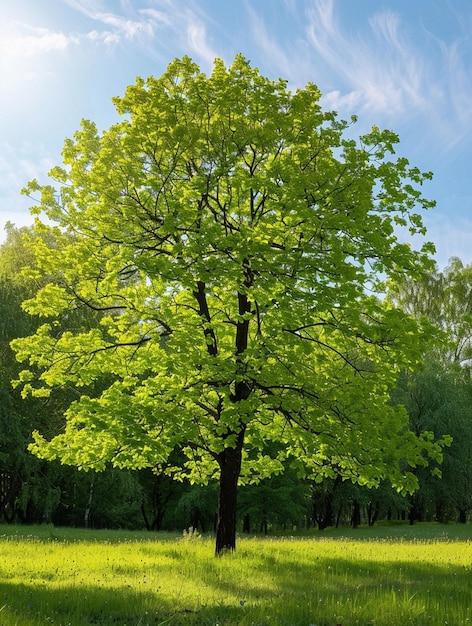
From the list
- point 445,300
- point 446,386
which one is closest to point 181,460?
point 446,386

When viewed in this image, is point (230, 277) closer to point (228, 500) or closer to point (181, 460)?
point (228, 500)

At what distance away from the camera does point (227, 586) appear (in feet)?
30.0

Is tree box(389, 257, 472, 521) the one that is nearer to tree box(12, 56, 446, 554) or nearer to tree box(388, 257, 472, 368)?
tree box(388, 257, 472, 368)

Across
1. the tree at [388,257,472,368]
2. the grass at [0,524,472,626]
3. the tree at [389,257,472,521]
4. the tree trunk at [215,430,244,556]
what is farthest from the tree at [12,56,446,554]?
the tree at [388,257,472,368]

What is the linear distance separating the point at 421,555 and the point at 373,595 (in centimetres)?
774

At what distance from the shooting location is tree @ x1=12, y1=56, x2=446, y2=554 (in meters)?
11.4

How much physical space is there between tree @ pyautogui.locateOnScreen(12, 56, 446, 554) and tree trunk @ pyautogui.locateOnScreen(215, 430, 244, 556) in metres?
0.05

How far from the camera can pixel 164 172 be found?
12.5 metres

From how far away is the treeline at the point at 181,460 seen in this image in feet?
100

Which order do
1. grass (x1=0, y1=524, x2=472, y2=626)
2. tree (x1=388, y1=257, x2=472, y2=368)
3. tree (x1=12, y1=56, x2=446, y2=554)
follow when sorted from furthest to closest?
tree (x1=388, y1=257, x2=472, y2=368) → tree (x1=12, y1=56, x2=446, y2=554) → grass (x1=0, y1=524, x2=472, y2=626)

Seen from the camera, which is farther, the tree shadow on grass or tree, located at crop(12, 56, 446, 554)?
tree, located at crop(12, 56, 446, 554)

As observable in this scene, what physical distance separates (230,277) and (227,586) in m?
5.76

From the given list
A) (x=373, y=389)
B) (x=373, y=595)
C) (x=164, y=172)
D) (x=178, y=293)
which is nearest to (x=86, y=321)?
(x=178, y=293)

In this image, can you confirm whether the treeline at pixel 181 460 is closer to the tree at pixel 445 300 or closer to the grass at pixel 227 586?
the tree at pixel 445 300
